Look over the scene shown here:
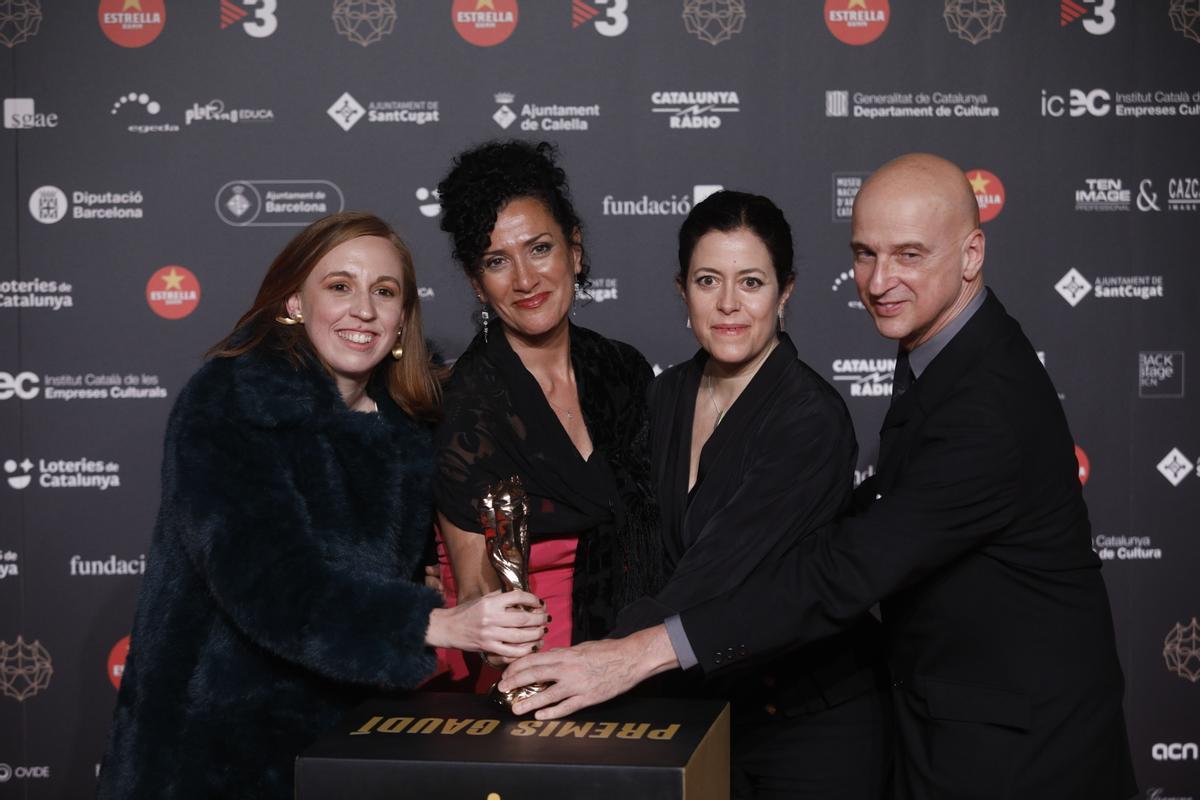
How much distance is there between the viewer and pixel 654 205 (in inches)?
163

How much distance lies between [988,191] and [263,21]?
2715mm

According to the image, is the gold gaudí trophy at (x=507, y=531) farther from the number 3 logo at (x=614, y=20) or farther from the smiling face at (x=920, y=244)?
the number 3 logo at (x=614, y=20)

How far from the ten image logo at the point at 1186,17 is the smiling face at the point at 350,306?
3.34 metres

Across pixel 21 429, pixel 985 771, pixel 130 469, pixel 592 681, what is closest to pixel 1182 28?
pixel 985 771

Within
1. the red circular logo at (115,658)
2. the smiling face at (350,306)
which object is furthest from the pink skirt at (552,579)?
the red circular logo at (115,658)

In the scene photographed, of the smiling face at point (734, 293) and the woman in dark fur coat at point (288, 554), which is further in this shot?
the smiling face at point (734, 293)

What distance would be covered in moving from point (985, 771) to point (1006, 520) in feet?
1.44

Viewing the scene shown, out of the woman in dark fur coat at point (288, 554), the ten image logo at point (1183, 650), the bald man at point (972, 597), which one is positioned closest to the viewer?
the woman in dark fur coat at point (288, 554)

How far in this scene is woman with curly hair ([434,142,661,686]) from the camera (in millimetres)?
2486

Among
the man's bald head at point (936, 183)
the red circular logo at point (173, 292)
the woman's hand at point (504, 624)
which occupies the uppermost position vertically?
the man's bald head at point (936, 183)

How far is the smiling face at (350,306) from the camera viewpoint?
2.22 metres

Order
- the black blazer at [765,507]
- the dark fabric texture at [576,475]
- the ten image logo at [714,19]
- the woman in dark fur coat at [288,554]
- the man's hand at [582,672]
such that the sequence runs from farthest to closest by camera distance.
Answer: the ten image logo at [714,19] → the dark fabric texture at [576,475] → the black blazer at [765,507] → the woman in dark fur coat at [288,554] → the man's hand at [582,672]

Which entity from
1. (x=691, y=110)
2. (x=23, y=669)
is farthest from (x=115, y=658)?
(x=691, y=110)

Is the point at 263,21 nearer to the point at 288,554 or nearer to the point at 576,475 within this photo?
the point at 576,475
